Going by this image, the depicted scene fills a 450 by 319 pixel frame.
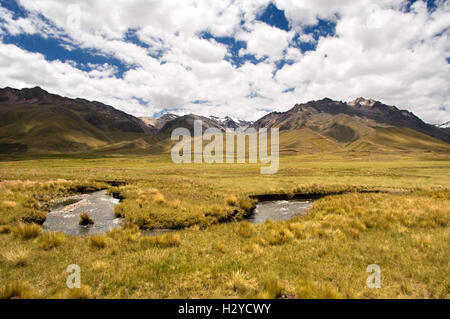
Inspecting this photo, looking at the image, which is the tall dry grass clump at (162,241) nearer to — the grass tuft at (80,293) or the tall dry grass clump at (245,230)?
the tall dry grass clump at (245,230)

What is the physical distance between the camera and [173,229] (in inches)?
603

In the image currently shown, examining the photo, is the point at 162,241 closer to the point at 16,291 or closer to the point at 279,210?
the point at 16,291

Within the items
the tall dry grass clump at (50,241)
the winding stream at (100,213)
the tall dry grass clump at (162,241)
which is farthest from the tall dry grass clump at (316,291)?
the tall dry grass clump at (50,241)

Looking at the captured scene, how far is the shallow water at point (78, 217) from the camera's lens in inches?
576

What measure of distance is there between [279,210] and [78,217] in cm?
1811

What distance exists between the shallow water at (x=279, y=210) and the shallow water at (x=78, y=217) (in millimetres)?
11659

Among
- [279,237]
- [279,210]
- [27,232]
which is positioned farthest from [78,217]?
[279,210]

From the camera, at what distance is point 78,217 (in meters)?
17.3

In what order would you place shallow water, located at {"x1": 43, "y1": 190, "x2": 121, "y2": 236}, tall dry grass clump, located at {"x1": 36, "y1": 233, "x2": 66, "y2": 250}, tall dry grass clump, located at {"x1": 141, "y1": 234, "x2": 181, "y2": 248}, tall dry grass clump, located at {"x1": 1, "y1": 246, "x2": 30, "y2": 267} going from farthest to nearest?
shallow water, located at {"x1": 43, "y1": 190, "x2": 121, "y2": 236}, tall dry grass clump, located at {"x1": 141, "y1": 234, "x2": 181, "y2": 248}, tall dry grass clump, located at {"x1": 36, "y1": 233, "x2": 66, "y2": 250}, tall dry grass clump, located at {"x1": 1, "y1": 246, "x2": 30, "y2": 267}

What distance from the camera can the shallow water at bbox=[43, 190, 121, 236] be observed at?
48.0ft

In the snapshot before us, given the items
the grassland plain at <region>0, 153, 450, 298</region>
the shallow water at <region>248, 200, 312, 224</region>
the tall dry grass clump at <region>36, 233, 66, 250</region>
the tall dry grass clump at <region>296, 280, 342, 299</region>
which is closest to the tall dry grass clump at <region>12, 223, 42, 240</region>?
the grassland plain at <region>0, 153, 450, 298</region>

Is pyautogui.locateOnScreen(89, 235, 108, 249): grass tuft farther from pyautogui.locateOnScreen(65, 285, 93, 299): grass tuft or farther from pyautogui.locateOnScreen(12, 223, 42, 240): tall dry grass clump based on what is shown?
pyautogui.locateOnScreen(65, 285, 93, 299): grass tuft

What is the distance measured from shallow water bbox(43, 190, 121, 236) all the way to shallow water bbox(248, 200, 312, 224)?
1166cm
